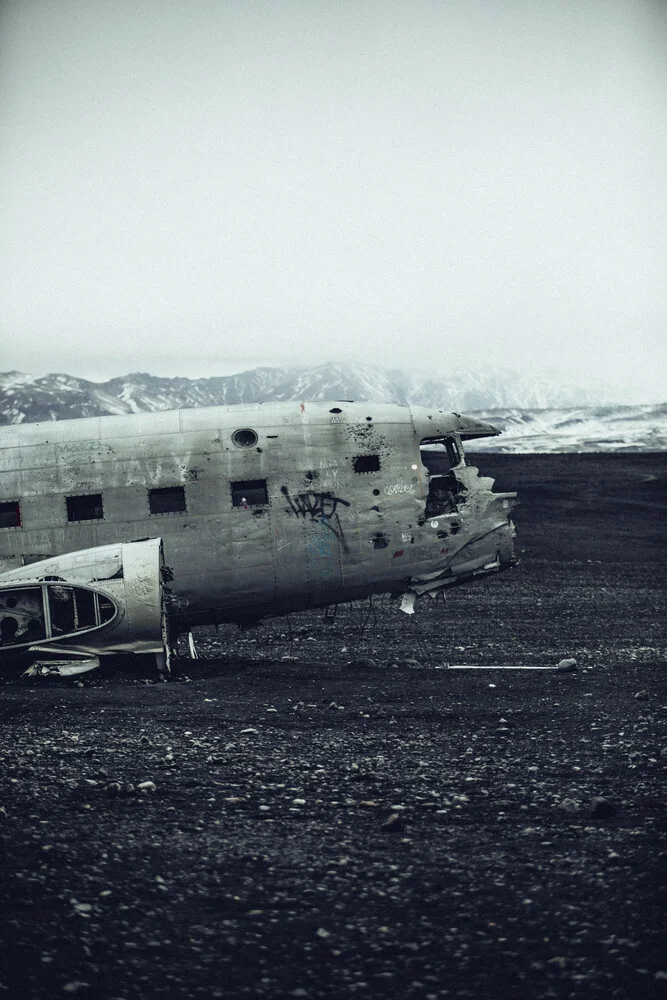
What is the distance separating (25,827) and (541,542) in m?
35.0

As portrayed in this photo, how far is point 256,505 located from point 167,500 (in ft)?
5.71

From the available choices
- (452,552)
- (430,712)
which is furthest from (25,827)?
(452,552)

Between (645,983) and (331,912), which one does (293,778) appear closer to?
(331,912)

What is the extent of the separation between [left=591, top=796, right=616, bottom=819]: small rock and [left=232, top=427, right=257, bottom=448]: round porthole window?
9784 millimetres

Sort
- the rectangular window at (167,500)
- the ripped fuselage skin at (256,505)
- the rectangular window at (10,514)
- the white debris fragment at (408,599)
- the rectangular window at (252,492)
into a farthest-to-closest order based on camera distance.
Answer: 1. the white debris fragment at (408,599)
2. the rectangular window at (252,492)
3. the rectangular window at (167,500)
4. the ripped fuselage skin at (256,505)
5. the rectangular window at (10,514)

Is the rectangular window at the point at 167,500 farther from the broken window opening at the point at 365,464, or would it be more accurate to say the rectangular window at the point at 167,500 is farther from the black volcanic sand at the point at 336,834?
the broken window opening at the point at 365,464

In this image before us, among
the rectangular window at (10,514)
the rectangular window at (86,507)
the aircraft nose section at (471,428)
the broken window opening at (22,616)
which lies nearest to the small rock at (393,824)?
the broken window opening at (22,616)

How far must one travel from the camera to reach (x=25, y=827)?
8.42 metres

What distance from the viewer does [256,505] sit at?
16.5 meters

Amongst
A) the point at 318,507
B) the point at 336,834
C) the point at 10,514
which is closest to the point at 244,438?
the point at 318,507

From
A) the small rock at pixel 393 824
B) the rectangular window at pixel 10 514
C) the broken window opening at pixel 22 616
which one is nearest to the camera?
the small rock at pixel 393 824

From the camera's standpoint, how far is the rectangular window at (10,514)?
15977 millimetres

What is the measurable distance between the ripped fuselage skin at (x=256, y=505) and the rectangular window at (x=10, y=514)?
19 mm

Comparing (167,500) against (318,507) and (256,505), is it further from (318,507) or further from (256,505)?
(318,507)
